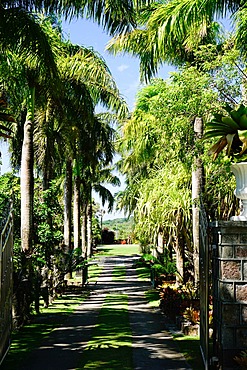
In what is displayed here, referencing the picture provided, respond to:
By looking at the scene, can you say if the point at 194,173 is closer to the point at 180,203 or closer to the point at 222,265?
the point at 180,203

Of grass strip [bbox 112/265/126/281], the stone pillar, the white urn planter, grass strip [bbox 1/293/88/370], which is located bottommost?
grass strip [bbox 1/293/88/370]

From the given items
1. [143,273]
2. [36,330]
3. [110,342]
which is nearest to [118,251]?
[143,273]

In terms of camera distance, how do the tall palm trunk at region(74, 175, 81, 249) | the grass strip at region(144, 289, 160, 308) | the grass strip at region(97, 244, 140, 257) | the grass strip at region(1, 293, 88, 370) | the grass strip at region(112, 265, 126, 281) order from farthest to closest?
1. the grass strip at region(97, 244, 140, 257)
2. the grass strip at region(112, 265, 126, 281)
3. the tall palm trunk at region(74, 175, 81, 249)
4. the grass strip at region(144, 289, 160, 308)
5. the grass strip at region(1, 293, 88, 370)

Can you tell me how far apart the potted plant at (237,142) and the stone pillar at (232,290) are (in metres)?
0.30

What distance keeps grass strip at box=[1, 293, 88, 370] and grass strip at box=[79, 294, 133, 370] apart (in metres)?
1.02

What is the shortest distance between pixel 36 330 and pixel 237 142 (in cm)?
709

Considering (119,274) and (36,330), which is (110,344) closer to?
(36,330)

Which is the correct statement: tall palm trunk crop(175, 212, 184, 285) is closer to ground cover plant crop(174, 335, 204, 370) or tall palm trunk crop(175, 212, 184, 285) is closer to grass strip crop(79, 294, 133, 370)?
grass strip crop(79, 294, 133, 370)

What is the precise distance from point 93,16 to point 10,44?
1.84m

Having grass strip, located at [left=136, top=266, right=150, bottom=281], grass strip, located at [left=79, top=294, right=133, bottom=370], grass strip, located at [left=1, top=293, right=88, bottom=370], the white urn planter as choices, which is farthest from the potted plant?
grass strip, located at [left=136, top=266, right=150, bottom=281]

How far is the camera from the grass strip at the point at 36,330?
9258 millimetres

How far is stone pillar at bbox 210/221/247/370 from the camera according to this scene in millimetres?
6988

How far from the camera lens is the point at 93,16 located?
11344mm

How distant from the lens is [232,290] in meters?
7.02
